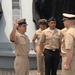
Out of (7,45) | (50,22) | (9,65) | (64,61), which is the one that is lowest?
(9,65)

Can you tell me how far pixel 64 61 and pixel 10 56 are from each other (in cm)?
504

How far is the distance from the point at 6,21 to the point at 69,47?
5.81 meters

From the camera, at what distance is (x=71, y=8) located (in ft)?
33.5

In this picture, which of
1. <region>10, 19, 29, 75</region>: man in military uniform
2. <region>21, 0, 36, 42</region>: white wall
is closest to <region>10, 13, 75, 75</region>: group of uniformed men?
<region>10, 19, 29, 75</region>: man in military uniform

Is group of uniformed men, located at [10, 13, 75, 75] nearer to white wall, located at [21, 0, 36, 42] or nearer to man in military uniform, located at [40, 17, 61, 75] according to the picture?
man in military uniform, located at [40, 17, 61, 75]

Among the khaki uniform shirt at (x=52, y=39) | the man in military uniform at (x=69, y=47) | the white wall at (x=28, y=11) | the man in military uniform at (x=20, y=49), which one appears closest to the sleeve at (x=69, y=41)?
the man in military uniform at (x=69, y=47)

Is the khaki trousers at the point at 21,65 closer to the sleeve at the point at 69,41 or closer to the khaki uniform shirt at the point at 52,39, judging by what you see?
the khaki uniform shirt at the point at 52,39

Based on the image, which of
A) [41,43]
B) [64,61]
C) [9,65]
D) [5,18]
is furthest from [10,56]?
[64,61]

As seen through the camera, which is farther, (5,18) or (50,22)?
(5,18)

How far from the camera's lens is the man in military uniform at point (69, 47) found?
518cm

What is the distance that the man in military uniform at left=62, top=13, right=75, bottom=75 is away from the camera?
5177 millimetres

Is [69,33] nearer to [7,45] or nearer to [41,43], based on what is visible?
[41,43]

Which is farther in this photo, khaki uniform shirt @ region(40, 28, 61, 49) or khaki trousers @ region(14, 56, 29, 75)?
khaki uniform shirt @ region(40, 28, 61, 49)

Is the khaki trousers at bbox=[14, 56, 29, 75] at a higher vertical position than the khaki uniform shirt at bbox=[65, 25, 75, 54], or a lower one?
lower
